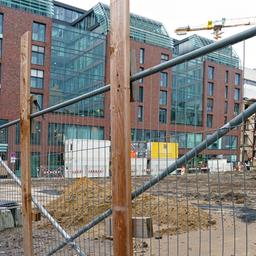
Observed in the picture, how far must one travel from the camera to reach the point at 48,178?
5184 mm

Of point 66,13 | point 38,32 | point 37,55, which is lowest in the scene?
point 37,55

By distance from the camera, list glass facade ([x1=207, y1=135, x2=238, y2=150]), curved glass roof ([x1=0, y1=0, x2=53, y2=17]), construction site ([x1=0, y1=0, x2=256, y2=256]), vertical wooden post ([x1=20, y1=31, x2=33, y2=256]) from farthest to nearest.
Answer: curved glass roof ([x1=0, y1=0, x2=53, y2=17]) < vertical wooden post ([x1=20, y1=31, x2=33, y2=256]) < construction site ([x1=0, y1=0, x2=256, y2=256]) < glass facade ([x1=207, y1=135, x2=238, y2=150])

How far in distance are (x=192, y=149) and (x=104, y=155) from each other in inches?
47.6

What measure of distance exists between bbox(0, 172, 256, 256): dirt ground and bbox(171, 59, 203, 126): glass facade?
43 cm

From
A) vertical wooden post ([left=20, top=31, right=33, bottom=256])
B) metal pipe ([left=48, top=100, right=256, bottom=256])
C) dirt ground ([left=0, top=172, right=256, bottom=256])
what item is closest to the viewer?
metal pipe ([left=48, top=100, right=256, bottom=256])

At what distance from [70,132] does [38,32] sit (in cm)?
4758

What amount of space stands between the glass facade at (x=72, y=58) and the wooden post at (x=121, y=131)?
42.2 meters

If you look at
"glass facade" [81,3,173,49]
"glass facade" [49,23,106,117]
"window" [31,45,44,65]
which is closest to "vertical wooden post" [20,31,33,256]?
"glass facade" [49,23,106,117]

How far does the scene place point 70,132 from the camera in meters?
4.41

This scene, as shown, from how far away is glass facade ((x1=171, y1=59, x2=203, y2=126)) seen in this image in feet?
9.80

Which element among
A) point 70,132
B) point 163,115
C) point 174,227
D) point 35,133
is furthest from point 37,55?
point 163,115

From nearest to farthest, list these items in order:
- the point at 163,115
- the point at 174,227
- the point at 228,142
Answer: the point at 228,142 < the point at 163,115 < the point at 174,227

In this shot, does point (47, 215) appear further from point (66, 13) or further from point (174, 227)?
point (66, 13)

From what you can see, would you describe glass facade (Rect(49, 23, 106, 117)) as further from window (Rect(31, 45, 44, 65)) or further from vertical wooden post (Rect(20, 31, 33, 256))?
vertical wooden post (Rect(20, 31, 33, 256))
